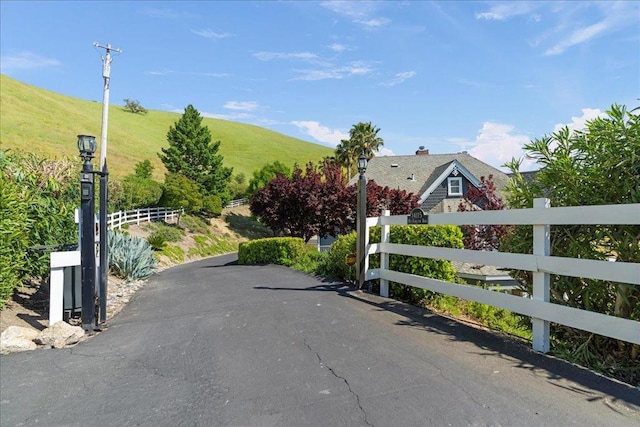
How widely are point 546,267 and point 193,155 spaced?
167 feet

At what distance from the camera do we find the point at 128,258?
11.9 m

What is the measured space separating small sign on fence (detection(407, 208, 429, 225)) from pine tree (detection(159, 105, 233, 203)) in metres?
45.8

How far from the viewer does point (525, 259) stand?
442cm

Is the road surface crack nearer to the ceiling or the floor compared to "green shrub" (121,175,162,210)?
nearer to the floor

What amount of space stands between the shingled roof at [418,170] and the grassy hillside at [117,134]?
65.8ft

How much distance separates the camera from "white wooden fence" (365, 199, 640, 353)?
3.51 meters

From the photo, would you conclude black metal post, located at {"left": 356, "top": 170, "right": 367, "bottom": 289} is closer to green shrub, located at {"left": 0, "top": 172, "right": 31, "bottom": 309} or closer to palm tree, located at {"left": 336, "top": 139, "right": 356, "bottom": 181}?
green shrub, located at {"left": 0, "top": 172, "right": 31, "bottom": 309}

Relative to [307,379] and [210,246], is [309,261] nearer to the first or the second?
[307,379]

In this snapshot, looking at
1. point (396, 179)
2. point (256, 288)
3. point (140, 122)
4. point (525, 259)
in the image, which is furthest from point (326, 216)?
point (140, 122)

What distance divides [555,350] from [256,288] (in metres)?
5.91

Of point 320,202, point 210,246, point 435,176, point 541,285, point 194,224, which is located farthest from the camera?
point 194,224

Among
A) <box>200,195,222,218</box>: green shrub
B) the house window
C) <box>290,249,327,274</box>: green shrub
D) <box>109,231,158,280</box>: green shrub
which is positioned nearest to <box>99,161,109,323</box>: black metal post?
<box>109,231,158,280</box>: green shrub

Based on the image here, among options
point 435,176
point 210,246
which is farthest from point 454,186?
point 210,246

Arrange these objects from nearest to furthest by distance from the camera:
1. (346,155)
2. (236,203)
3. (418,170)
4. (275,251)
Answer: (275,251) < (418,170) < (346,155) < (236,203)
